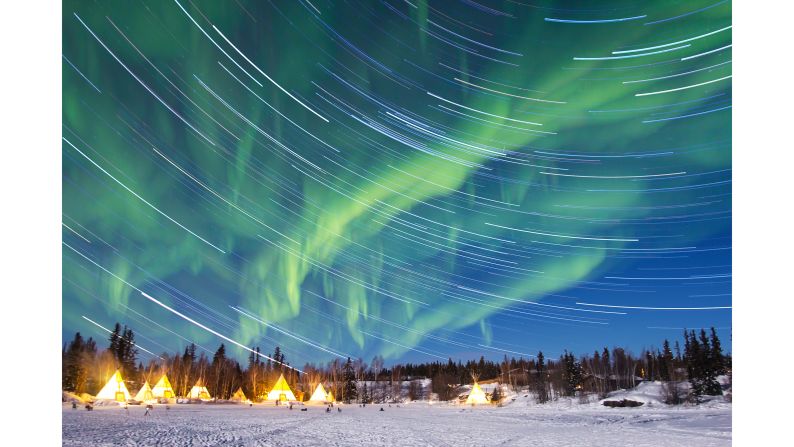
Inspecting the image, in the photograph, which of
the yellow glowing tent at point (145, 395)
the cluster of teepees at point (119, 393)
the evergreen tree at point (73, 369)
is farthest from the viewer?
the evergreen tree at point (73, 369)

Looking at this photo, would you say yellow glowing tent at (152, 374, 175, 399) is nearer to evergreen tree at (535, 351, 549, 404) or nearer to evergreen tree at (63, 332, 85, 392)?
evergreen tree at (63, 332, 85, 392)

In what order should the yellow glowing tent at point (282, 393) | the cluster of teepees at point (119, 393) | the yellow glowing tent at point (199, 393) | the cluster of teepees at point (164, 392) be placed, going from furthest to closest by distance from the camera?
the yellow glowing tent at point (199, 393), the yellow glowing tent at point (282, 393), the cluster of teepees at point (164, 392), the cluster of teepees at point (119, 393)

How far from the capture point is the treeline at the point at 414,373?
34.2 m

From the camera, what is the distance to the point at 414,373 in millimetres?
64750

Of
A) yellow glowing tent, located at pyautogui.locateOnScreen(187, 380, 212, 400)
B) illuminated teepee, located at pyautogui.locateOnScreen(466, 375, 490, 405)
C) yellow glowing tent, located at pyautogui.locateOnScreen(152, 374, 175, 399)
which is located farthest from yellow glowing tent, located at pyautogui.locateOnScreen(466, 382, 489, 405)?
yellow glowing tent, located at pyautogui.locateOnScreen(152, 374, 175, 399)

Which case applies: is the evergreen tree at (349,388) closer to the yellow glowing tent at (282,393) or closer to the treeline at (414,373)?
the treeline at (414,373)

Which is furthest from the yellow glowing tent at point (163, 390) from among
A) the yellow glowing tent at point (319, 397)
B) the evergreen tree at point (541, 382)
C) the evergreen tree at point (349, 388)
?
the evergreen tree at point (541, 382)
